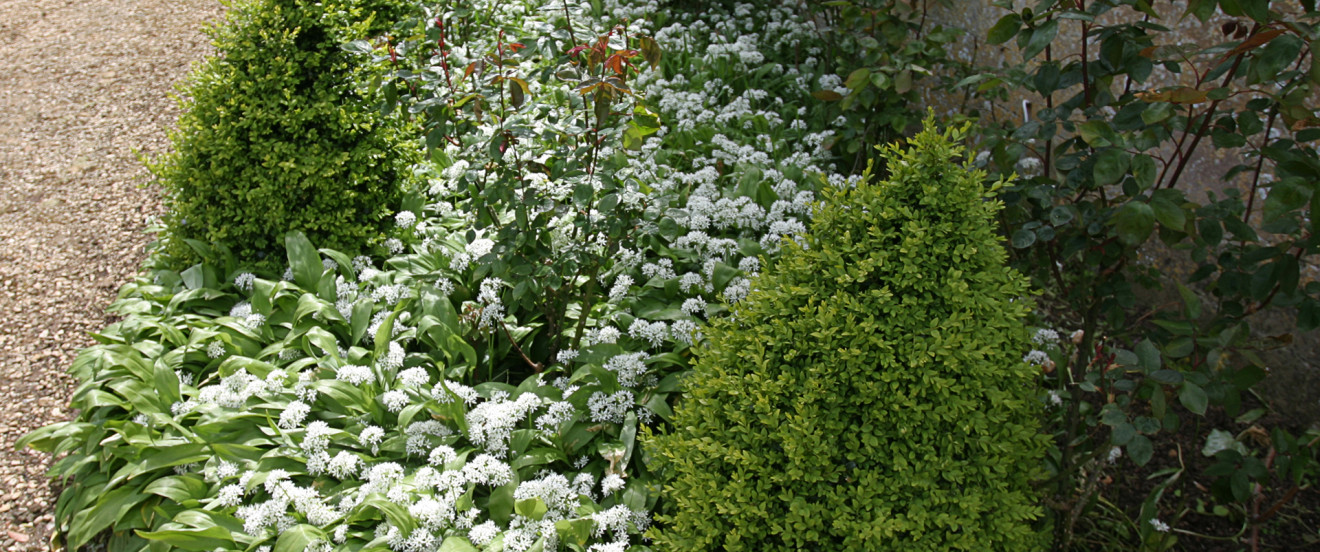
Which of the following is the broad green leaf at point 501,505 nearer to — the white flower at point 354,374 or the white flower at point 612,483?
the white flower at point 612,483

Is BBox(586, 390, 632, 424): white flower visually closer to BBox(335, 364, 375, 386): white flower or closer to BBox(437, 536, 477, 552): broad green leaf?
BBox(437, 536, 477, 552): broad green leaf

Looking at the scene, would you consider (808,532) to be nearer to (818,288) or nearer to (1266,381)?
(818,288)

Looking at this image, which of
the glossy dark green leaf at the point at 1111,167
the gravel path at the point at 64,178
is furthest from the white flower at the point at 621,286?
the gravel path at the point at 64,178

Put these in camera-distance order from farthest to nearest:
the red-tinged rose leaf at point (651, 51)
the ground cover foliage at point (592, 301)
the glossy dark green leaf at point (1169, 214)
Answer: the red-tinged rose leaf at point (651, 51) < the ground cover foliage at point (592, 301) < the glossy dark green leaf at point (1169, 214)

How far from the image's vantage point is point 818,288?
7.88 ft

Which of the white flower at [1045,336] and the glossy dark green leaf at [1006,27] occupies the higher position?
the glossy dark green leaf at [1006,27]

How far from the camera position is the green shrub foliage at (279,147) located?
407 cm

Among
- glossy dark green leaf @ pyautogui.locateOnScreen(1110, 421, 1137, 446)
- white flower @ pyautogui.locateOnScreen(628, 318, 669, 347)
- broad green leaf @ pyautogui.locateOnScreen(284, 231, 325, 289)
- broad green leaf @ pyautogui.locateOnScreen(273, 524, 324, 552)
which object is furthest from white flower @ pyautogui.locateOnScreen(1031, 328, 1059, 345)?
broad green leaf @ pyautogui.locateOnScreen(284, 231, 325, 289)

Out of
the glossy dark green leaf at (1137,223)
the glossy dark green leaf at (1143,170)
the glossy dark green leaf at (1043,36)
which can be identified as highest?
the glossy dark green leaf at (1043,36)

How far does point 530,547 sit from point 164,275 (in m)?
2.67

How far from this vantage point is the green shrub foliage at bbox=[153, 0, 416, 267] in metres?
4.07

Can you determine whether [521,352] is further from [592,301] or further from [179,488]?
[179,488]

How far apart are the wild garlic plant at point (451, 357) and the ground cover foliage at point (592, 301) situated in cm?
2

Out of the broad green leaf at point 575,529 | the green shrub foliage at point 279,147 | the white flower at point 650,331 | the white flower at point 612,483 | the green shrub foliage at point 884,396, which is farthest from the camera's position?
the green shrub foliage at point 279,147
